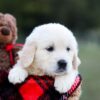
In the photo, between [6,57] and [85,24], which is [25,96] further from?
[85,24]

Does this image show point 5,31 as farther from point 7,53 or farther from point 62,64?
point 62,64

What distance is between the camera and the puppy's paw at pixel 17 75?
625cm

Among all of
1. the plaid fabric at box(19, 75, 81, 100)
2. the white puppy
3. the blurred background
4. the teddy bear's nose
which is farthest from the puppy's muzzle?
the blurred background

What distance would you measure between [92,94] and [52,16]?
819 inches

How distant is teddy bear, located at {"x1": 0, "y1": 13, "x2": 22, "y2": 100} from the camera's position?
639 cm

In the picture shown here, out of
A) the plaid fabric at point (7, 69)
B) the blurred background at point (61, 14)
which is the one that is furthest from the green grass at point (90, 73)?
the blurred background at point (61, 14)

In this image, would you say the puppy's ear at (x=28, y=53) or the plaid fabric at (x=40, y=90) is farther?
the plaid fabric at (x=40, y=90)

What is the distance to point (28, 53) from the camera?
6.24 m

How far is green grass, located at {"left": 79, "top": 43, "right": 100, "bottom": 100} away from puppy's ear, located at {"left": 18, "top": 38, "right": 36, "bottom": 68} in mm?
6438

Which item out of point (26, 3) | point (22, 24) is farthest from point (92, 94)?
point (26, 3)

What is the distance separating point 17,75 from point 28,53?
203 millimetres

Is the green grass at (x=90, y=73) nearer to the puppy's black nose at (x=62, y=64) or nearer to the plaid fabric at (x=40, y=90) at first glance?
the plaid fabric at (x=40, y=90)

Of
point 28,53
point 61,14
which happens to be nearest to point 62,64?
point 28,53

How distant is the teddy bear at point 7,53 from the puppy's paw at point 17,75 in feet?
0.35
